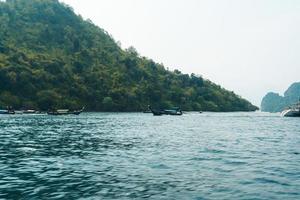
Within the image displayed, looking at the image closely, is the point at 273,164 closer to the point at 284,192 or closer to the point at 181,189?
the point at 284,192

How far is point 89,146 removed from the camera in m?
51.8

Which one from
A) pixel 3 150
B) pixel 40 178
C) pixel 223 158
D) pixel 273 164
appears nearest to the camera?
pixel 40 178

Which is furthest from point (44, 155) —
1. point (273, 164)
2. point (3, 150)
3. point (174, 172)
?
point (273, 164)

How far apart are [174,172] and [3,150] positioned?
935 inches

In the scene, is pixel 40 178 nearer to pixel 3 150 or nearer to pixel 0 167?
pixel 0 167

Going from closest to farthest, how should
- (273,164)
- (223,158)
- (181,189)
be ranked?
1. (181,189)
2. (273,164)
3. (223,158)

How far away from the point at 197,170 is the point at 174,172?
2.27 m

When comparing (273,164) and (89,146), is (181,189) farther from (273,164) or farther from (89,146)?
(89,146)

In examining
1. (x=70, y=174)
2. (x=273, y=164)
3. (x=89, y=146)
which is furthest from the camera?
(x=89, y=146)

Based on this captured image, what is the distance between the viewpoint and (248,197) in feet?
76.4

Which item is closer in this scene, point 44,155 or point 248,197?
point 248,197

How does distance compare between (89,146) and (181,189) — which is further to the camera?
(89,146)

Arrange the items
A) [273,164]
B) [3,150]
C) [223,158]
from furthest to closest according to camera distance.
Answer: [3,150], [223,158], [273,164]

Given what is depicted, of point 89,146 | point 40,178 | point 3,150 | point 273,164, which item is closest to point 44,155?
point 3,150
